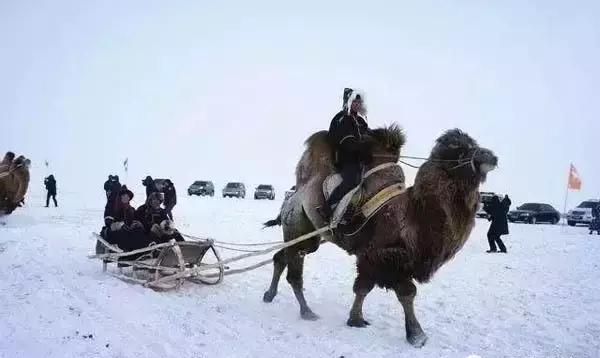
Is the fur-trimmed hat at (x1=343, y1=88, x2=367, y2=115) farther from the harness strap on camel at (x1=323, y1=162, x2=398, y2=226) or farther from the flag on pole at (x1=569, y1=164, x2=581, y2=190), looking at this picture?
the flag on pole at (x1=569, y1=164, x2=581, y2=190)

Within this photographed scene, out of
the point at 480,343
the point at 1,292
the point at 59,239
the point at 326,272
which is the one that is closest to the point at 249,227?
the point at 59,239

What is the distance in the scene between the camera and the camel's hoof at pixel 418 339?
19.9 feet

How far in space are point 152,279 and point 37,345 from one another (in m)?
3.52

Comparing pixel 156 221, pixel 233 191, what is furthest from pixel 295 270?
pixel 233 191

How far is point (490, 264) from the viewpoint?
46.0 ft

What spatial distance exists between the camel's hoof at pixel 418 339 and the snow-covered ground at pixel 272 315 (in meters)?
0.08

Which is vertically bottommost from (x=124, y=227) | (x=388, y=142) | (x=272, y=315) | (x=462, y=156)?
(x=272, y=315)

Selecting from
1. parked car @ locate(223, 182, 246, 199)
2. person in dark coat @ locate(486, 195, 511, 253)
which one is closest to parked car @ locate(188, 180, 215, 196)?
parked car @ locate(223, 182, 246, 199)

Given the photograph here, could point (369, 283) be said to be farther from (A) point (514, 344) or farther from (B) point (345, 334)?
(A) point (514, 344)

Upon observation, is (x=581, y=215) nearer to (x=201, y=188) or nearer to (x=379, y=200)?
(x=379, y=200)

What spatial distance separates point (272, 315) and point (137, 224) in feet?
11.0

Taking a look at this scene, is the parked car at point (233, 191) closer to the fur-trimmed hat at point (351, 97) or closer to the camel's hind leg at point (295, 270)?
the camel's hind leg at point (295, 270)

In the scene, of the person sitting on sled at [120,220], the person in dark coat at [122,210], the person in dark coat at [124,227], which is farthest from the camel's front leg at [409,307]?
the person in dark coat at [122,210]

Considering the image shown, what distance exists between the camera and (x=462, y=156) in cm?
628
